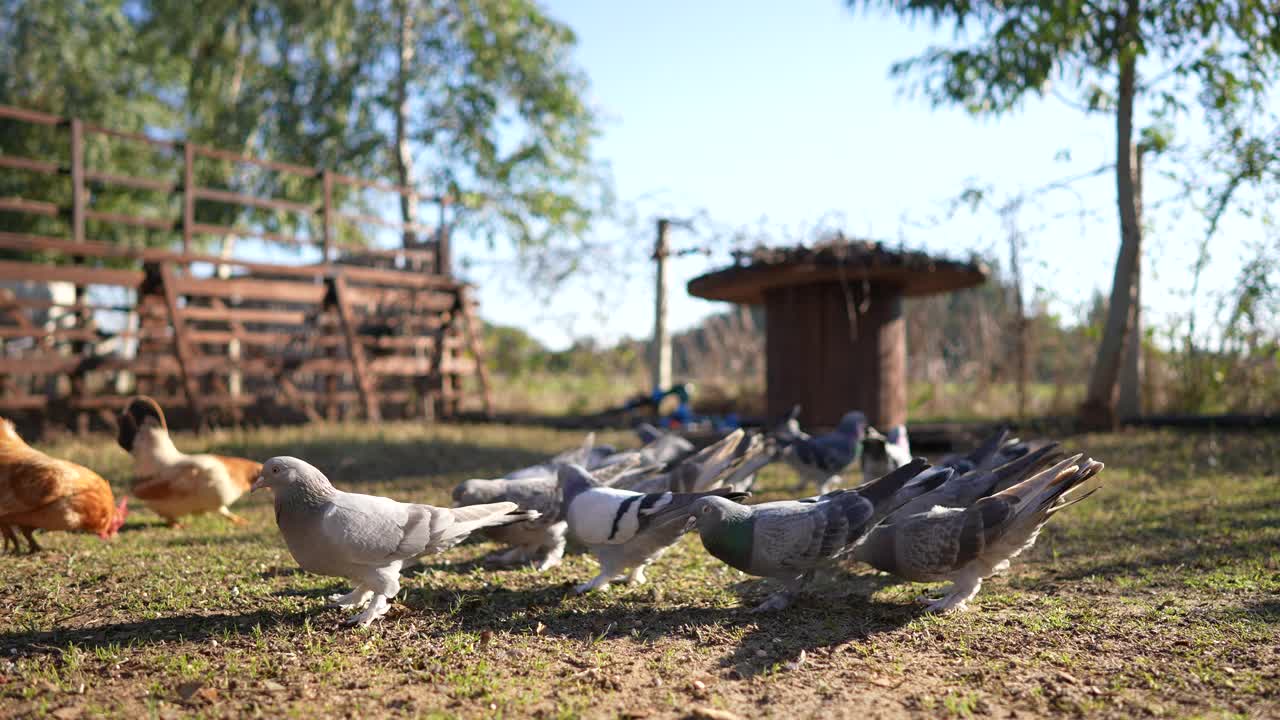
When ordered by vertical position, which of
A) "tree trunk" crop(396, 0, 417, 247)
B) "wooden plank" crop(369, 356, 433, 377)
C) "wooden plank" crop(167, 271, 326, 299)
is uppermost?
"tree trunk" crop(396, 0, 417, 247)

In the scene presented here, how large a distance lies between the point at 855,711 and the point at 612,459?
110 inches

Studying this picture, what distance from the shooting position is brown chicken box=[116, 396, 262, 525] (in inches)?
204

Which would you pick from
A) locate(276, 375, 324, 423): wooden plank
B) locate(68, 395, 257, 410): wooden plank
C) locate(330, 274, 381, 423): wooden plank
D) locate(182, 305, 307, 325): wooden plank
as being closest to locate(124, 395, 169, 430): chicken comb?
locate(68, 395, 257, 410): wooden plank

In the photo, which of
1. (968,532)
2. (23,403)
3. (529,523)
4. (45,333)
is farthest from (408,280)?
(968,532)

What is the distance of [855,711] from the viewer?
105 inches

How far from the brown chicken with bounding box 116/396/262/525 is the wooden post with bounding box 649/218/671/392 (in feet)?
21.8

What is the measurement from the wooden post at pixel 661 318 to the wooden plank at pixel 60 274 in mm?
6589

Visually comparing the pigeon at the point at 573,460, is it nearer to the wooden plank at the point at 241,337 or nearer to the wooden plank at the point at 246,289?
the wooden plank at the point at 246,289

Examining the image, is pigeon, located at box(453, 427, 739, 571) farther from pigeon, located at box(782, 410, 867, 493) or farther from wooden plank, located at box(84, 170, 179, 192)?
wooden plank, located at box(84, 170, 179, 192)

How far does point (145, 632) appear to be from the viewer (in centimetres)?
335

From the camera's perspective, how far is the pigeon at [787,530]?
3.55 m

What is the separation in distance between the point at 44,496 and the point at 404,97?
614 inches

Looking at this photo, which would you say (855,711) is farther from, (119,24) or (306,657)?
(119,24)

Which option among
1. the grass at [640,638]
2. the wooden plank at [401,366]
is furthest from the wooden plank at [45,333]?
the grass at [640,638]
